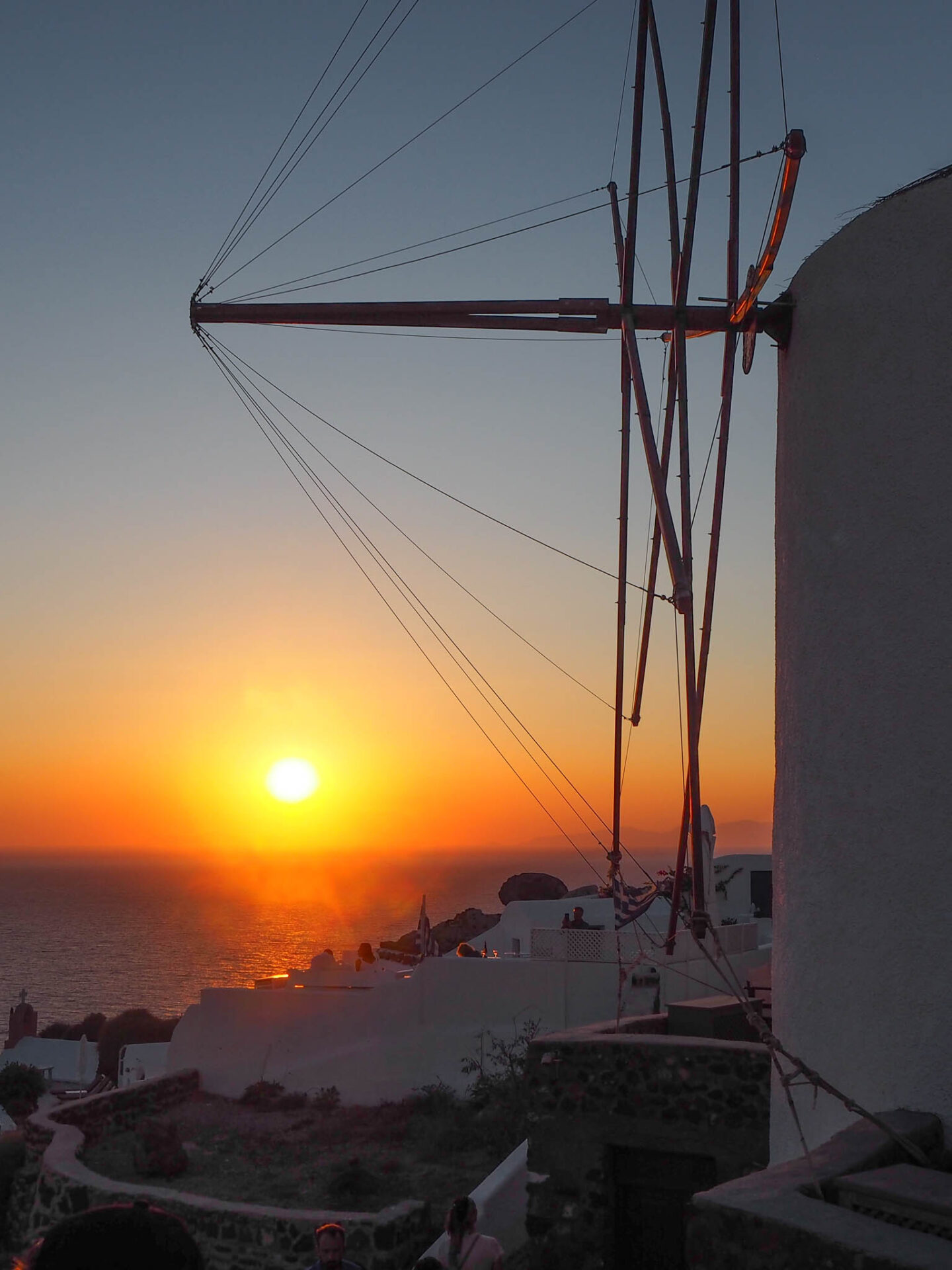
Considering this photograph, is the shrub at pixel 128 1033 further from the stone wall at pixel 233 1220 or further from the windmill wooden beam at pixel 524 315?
the windmill wooden beam at pixel 524 315

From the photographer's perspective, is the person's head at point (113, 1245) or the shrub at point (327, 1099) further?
the shrub at point (327, 1099)

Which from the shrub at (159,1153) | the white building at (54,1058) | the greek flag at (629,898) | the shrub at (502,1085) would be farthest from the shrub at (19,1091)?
the greek flag at (629,898)

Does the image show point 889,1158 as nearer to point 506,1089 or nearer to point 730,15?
point 730,15

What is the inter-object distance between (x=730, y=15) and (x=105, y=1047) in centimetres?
4160

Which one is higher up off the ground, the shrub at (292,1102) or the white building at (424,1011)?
the white building at (424,1011)

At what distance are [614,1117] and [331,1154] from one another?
6268 millimetres

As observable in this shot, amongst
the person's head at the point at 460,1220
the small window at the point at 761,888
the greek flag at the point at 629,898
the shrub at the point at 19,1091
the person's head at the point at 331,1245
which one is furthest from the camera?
the small window at the point at 761,888

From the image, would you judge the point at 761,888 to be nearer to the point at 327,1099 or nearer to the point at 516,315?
the point at 327,1099

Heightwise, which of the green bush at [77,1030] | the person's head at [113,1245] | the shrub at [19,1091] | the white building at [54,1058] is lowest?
the green bush at [77,1030]

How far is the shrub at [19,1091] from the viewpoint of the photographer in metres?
23.6

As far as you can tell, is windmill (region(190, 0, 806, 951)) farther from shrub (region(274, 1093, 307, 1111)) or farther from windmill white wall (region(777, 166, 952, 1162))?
shrub (region(274, 1093, 307, 1111))

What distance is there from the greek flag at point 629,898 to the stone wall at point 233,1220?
3273 mm

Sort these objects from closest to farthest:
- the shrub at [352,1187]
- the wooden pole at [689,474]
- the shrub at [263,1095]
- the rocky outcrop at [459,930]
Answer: the wooden pole at [689,474] < the shrub at [352,1187] < the shrub at [263,1095] < the rocky outcrop at [459,930]

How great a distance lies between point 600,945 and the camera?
54.3ft
